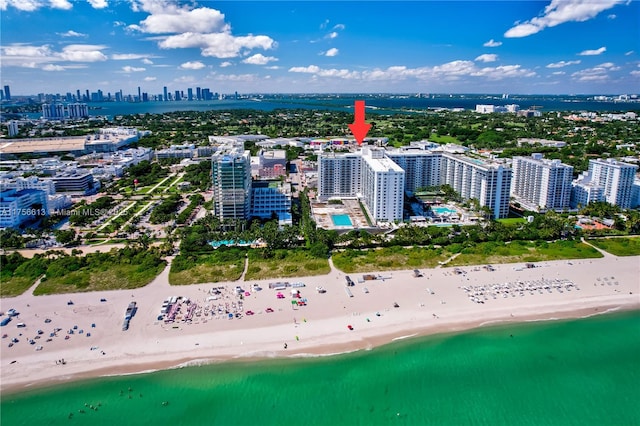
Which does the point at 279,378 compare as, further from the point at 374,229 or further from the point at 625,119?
the point at 625,119

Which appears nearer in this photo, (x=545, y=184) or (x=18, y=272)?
(x=18, y=272)

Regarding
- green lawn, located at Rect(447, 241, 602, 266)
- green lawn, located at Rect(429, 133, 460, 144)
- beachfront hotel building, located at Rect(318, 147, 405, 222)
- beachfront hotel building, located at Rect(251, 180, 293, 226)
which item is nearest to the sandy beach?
green lawn, located at Rect(447, 241, 602, 266)

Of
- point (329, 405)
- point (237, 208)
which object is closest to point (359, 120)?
point (237, 208)

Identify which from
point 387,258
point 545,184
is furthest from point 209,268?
point 545,184

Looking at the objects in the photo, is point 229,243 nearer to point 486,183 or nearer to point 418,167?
point 486,183

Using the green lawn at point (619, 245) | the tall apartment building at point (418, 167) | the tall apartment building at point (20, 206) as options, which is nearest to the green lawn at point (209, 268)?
the tall apartment building at point (20, 206)

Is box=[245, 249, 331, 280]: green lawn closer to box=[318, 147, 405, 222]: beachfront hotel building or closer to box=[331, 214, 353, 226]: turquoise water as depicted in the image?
box=[331, 214, 353, 226]: turquoise water

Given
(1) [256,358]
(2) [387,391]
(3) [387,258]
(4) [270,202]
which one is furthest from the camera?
(4) [270,202]
